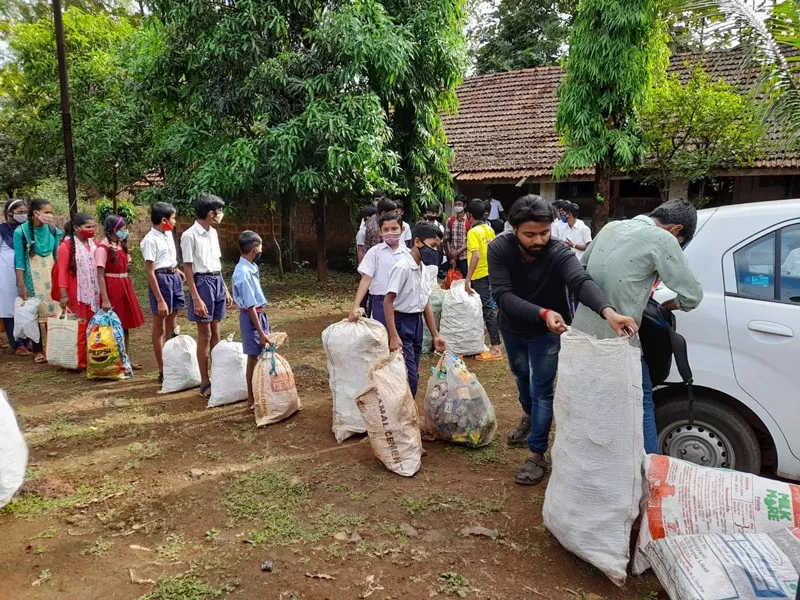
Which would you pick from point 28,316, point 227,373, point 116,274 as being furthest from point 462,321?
point 28,316

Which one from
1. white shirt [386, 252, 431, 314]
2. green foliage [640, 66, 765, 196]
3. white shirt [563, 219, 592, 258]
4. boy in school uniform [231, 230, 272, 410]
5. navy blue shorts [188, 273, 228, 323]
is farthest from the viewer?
green foliage [640, 66, 765, 196]

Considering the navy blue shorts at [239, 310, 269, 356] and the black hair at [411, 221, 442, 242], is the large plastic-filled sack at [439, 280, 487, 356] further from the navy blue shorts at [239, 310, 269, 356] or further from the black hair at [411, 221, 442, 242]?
the navy blue shorts at [239, 310, 269, 356]

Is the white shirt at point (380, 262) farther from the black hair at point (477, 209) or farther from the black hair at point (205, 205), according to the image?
the black hair at point (477, 209)

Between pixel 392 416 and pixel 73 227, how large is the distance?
13.7 ft

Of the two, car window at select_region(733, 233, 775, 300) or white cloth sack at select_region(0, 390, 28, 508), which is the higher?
car window at select_region(733, 233, 775, 300)

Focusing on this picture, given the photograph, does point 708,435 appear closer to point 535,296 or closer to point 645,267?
point 645,267

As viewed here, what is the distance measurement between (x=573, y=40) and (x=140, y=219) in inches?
569

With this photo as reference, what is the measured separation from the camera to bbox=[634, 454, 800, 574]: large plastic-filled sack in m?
2.38

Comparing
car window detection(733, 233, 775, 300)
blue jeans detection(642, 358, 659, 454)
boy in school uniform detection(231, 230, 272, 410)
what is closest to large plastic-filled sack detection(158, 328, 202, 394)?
boy in school uniform detection(231, 230, 272, 410)

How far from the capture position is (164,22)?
9633 mm

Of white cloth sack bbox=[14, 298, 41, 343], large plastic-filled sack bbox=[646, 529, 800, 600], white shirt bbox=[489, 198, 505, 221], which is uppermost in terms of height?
white shirt bbox=[489, 198, 505, 221]

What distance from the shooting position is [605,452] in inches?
99.1

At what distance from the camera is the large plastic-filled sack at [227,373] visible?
15.6 feet

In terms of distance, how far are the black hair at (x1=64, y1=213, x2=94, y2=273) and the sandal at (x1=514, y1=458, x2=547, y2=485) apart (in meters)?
4.75
